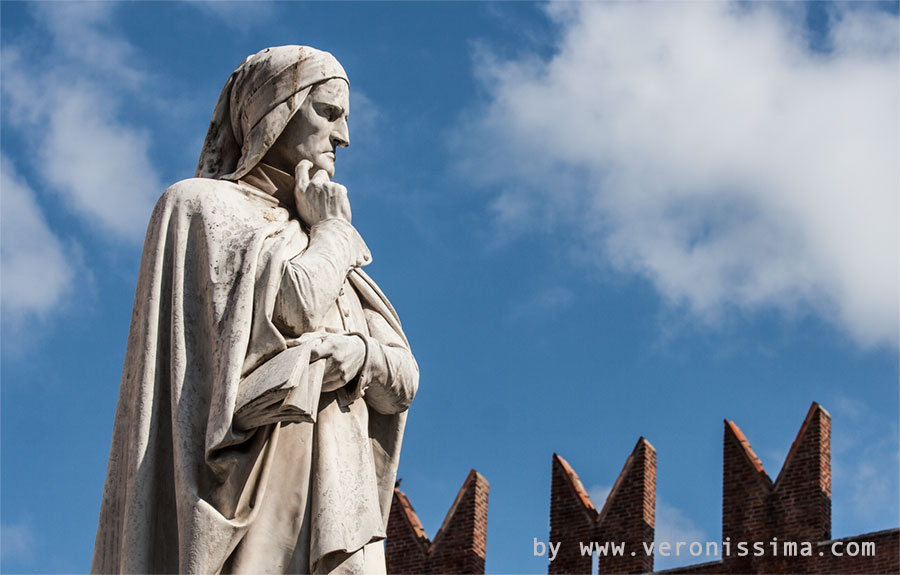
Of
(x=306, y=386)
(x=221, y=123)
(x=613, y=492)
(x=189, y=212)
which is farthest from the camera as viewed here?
(x=613, y=492)

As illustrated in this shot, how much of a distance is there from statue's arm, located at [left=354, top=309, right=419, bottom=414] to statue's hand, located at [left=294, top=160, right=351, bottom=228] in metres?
0.38

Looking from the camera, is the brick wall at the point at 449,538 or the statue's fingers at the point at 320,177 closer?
the statue's fingers at the point at 320,177

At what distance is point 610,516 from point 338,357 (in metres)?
20.9

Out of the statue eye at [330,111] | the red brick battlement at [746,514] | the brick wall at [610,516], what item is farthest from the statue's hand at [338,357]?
the brick wall at [610,516]

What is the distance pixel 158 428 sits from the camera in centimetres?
541

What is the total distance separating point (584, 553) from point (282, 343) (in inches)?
830

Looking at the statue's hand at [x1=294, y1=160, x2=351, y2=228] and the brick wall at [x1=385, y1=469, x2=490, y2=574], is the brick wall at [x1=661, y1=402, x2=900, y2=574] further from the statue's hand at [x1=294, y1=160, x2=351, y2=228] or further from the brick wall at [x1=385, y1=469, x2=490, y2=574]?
the statue's hand at [x1=294, y1=160, x2=351, y2=228]

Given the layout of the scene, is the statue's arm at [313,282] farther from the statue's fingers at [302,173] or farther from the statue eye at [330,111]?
the statue eye at [330,111]

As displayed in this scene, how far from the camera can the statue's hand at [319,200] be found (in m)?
5.81

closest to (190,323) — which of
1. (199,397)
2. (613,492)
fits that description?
(199,397)

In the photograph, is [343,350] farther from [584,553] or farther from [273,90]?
[584,553]

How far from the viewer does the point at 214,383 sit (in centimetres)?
529

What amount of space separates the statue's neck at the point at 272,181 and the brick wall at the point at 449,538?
20.5m

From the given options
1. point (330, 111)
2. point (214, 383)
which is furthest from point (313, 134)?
point (214, 383)
